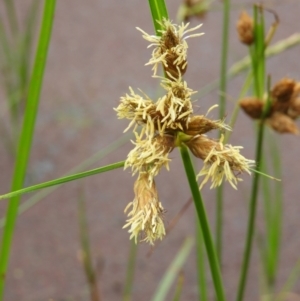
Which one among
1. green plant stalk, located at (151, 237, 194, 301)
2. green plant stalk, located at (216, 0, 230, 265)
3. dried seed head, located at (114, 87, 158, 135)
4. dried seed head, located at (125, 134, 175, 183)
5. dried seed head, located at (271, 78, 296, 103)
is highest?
green plant stalk, located at (216, 0, 230, 265)

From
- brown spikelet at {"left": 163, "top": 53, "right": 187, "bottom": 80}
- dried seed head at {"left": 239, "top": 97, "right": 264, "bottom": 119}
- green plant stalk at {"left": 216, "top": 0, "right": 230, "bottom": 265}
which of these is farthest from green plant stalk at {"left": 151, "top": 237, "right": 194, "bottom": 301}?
brown spikelet at {"left": 163, "top": 53, "right": 187, "bottom": 80}

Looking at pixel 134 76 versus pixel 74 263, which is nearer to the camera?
pixel 74 263

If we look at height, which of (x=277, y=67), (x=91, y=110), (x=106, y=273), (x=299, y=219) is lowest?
(x=106, y=273)

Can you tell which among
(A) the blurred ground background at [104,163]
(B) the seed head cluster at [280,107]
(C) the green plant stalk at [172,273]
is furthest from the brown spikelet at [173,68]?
(A) the blurred ground background at [104,163]

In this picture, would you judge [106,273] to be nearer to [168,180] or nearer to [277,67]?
[168,180]

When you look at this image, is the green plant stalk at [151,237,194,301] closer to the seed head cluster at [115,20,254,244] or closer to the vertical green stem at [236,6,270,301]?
the vertical green stem at [236,6,270,301]

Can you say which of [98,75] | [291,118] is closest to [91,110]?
[98,75]
